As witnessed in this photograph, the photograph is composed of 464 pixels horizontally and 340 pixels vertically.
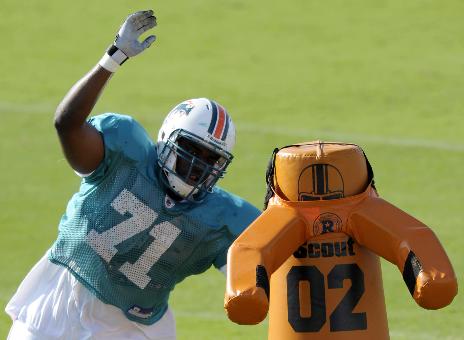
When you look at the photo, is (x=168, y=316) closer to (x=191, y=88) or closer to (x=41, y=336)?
(x=41, y=336)

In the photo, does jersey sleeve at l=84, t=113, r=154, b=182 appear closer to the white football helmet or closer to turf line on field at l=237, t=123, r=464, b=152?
the white football helmet

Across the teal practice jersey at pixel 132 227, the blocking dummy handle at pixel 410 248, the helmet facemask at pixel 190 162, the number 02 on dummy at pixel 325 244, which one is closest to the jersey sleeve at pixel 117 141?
the teal practice jersey at pixel 132 227

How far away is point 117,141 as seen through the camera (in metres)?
5.95

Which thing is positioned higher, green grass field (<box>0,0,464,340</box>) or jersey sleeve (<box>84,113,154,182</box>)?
jersey sleeve (<box>84,113,154,182</box>)

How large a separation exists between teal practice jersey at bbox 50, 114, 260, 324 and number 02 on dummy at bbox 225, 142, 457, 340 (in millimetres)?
582

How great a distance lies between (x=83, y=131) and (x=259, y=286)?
1.10 metres

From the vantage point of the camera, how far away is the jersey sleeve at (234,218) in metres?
6.11

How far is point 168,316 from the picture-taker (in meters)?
6.41

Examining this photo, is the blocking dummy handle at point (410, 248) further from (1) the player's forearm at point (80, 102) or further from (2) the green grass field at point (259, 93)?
(2) the green grass field at point (259, 93)

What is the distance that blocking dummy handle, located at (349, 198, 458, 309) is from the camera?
520 centimetres

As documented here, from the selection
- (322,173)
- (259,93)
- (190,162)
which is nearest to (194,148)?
(190,162)

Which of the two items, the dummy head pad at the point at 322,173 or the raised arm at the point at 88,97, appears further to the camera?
the raised arm at the point at 88,97

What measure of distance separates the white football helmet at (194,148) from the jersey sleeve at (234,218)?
16cm

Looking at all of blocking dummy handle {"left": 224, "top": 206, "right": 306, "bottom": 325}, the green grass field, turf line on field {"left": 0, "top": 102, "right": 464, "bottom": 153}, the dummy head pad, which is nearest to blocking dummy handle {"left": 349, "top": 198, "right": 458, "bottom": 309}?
the dummy head pad
